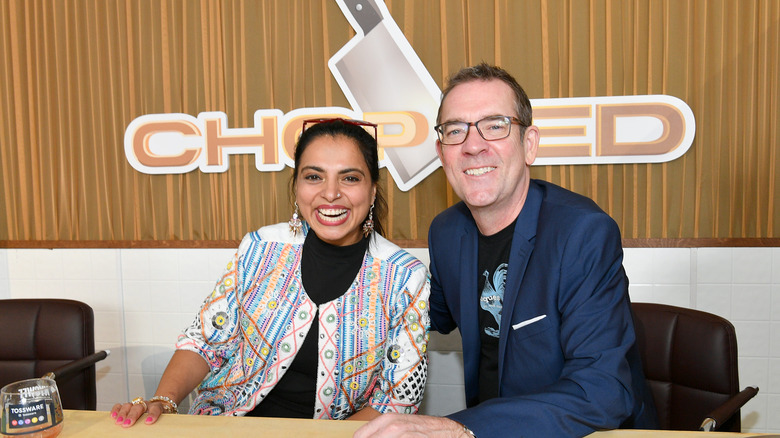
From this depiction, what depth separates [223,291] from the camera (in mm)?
1894

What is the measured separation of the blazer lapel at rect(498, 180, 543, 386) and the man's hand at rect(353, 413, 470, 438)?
0.50 meters

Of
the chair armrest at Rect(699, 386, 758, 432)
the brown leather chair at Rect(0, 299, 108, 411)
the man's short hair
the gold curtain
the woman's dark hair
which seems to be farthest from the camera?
the gold curtain

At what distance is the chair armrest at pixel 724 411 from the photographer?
1479mm

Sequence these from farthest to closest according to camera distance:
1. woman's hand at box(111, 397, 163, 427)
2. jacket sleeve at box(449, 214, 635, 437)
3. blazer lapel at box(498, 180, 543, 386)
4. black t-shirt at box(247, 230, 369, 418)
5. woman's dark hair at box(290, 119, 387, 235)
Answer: woman's dark hair at box(290, 119, 387, 235) → black t-shirt at box(247, 230, 369, 418) → blazer lapel at box(498, 180, 543, 386) → woman's hand at box(111, 397, 163, 427) → jacket sleeve at box(449, 214, 635, 437)

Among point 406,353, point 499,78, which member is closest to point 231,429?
point 406,353

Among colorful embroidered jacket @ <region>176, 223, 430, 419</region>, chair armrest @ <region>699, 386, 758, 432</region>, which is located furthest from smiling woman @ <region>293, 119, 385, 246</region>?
chair armrest @ <region>699, 386, 758, 432</region>

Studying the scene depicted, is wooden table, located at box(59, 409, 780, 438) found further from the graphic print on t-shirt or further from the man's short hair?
the man's short hair

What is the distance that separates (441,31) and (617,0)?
937mm

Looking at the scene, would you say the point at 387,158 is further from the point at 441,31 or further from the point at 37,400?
the point at 37,400

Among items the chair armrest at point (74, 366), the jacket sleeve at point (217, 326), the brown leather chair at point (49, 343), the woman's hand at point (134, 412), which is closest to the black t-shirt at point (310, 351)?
the jacket sleeve at point (217, 326)

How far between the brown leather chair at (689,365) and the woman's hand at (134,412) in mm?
1600

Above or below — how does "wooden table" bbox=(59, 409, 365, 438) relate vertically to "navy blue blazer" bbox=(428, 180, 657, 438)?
below

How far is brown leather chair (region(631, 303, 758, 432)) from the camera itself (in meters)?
1.71

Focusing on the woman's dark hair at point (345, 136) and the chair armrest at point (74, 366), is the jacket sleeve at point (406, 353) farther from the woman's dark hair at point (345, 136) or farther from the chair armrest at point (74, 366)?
the chair armrest at point (74, 366)
